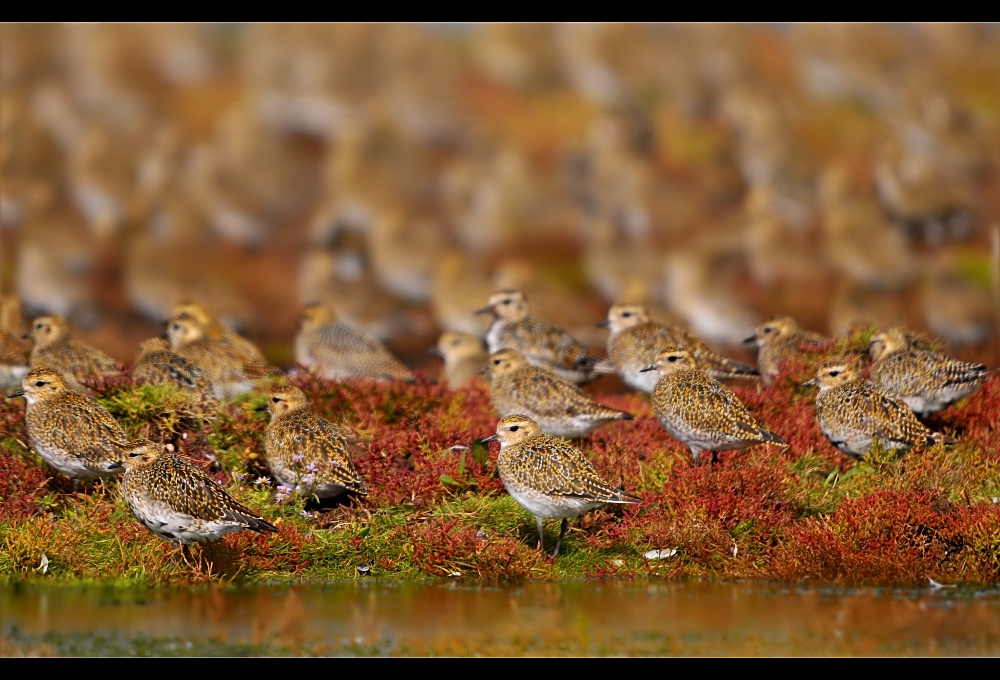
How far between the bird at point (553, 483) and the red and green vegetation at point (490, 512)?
32 centimetres

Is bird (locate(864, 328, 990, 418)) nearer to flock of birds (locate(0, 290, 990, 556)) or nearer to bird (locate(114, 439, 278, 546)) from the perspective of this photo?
flock of birds (locate(0, 290, 990, 556))

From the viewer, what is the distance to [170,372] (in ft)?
35.8

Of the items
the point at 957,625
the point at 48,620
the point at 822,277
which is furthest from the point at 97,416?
the point at 822,277

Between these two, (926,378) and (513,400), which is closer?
(926,378)

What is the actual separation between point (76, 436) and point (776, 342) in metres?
7.01

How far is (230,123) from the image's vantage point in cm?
3756

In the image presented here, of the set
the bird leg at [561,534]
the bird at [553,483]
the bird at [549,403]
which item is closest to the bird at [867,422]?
the bird at [549,403]

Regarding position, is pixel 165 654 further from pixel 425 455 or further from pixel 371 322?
pixel 371 322

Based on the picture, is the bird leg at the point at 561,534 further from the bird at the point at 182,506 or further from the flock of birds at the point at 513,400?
the bird at the point at 182,506

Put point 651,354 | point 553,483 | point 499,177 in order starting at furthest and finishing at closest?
point 499,177 < point 651,354 < point 553,483

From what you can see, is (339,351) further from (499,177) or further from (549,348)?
(499,177)

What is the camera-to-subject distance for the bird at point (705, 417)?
9500 mm

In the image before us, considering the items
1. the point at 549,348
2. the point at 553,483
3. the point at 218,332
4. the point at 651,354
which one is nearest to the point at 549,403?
the point at 651,354

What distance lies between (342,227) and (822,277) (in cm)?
1241
